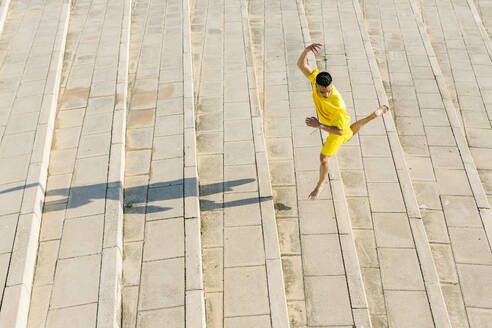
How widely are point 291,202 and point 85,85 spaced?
4.95 metres

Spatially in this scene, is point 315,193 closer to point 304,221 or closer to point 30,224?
point 304,221

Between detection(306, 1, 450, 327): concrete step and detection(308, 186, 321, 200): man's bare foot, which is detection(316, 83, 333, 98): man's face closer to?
detection(308, 186, 321, 200): man's bare foot

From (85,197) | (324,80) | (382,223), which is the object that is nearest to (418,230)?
(382,223)

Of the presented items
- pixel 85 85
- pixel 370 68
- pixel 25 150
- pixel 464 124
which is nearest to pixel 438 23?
pixel 370 68

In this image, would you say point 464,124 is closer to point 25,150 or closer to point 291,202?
point 291,202

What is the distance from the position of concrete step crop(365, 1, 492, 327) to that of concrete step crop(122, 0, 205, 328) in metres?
3.56

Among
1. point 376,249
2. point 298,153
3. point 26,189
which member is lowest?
point 376,249

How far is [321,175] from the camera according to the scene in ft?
17.6

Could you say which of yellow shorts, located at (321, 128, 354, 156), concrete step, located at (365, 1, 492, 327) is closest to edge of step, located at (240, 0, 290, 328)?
yellow shorts, located at (321, 128, 354, 156)

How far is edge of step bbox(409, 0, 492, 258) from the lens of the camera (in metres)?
5.62

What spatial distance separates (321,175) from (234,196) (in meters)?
1.40

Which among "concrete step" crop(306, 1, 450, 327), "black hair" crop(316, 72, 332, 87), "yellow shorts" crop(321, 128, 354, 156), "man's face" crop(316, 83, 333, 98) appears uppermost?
"black hair" crop(316, 72, 332, 87)

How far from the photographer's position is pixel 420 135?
7012mm

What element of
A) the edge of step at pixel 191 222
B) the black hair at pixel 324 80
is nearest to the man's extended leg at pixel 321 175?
the black hair at pixel 324 80
